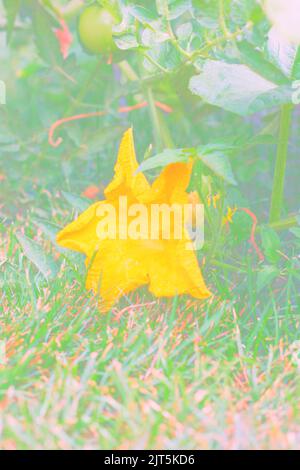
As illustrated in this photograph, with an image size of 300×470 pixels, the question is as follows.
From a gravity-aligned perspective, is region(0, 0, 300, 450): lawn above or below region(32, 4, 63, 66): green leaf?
below

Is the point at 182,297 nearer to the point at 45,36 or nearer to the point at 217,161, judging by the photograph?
the point at 217,161

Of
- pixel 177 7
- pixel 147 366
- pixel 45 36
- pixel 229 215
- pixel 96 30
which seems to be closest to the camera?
pixel 147 366

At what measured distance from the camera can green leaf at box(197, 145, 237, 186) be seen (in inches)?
47.8

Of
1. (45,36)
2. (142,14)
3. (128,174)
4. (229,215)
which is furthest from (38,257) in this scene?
(45,36)

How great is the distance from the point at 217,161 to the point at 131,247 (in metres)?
0.22

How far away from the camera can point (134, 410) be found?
1070mm

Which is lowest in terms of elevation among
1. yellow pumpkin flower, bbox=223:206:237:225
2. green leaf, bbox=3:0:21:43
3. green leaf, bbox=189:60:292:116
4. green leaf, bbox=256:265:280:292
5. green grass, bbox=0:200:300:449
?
green grass, bbox=0:200:300:449

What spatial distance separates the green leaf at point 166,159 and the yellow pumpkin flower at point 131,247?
2.4 inches

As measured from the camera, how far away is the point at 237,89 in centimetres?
129

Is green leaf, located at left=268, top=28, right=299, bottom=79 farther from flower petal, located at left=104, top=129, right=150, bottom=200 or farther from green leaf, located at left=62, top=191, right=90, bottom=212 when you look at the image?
green leaf, located at left=62, top=191, right=90, bottom=212

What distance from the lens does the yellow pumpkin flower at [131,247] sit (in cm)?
132

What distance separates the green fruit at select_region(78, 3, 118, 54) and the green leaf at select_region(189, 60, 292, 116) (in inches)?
16.1

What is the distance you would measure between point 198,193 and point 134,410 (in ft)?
1.41

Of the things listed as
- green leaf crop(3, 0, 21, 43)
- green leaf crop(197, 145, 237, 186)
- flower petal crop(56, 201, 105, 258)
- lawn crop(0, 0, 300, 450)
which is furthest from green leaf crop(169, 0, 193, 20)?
green leaf crop(3, 0, 21, 43)
